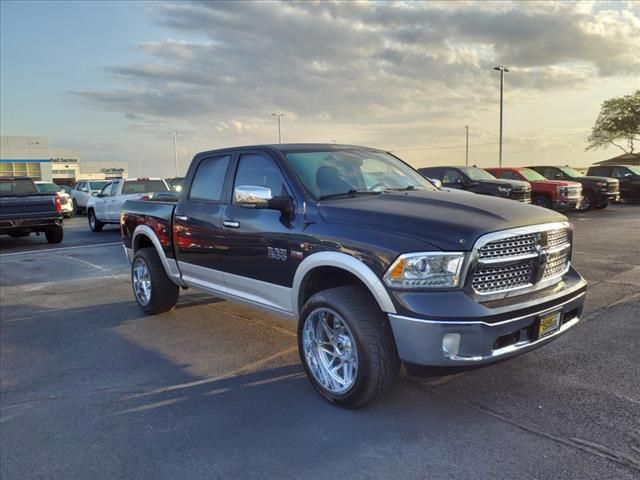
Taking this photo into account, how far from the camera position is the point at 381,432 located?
3.31m

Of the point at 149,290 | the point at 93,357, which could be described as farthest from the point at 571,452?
the point at 149,290

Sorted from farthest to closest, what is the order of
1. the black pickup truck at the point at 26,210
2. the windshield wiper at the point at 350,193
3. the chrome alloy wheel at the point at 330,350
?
the black pickup truck at the point at 26,210
the windshield wiper at the point at 350,193
the chrome alloy wheel at the point at 330,350

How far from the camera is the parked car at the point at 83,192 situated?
85.3 feet

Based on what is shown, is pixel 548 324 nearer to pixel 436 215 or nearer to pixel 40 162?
pixel 436 215

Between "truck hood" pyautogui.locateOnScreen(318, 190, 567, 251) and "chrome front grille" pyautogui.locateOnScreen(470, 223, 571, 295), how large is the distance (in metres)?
0.07

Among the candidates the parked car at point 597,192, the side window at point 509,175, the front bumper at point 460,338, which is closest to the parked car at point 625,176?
the parked car at point 597,192

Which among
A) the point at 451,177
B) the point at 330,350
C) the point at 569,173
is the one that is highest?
the point at 569,173

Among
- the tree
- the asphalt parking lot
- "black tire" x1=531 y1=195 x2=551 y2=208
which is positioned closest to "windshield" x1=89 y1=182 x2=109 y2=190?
"black tire" x1=531 y1=195 x2=551 y2=208

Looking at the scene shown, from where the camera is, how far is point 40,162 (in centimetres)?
7912

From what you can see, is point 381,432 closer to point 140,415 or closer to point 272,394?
point 272,394

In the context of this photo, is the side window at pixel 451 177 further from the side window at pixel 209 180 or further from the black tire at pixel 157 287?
the side window at pixel 209 180

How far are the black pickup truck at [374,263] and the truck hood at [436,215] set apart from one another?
0.01 meters

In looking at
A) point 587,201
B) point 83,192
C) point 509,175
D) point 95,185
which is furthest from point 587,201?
point 83,192

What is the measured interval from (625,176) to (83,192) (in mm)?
26139
